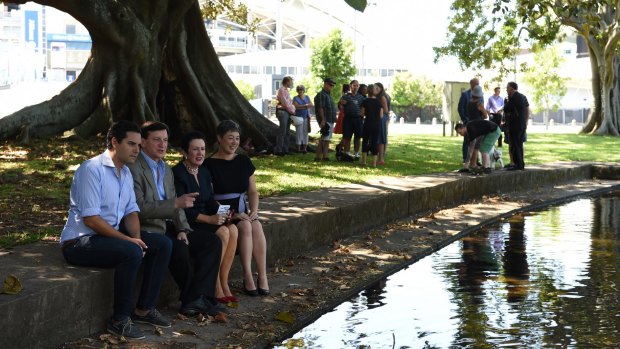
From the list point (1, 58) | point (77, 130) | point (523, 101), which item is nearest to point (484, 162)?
point (523, 101)

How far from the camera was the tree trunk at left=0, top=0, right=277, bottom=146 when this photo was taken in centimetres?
1922

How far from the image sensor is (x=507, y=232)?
1325 cm

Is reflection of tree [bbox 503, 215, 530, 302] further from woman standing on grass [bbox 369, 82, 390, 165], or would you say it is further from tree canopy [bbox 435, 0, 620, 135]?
tree canopy [bbox 435, 0, 620, 135]

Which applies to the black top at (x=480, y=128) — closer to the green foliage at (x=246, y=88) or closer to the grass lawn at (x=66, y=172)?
the grass lawn at (x=66, y=172)

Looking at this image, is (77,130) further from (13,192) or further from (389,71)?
(389,71)

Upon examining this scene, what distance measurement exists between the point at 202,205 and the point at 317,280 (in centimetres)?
162

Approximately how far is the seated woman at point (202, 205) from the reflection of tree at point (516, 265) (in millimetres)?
2257

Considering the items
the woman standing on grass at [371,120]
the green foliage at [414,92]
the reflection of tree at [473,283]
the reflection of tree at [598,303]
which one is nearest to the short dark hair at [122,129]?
Answer: the reflection of tree at [473,283]

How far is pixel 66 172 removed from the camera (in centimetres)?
1527

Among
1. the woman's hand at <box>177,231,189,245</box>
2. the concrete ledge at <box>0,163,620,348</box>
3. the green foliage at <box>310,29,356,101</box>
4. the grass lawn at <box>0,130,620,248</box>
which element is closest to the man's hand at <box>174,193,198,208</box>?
the woman's hand at <box>177,231,189,245</box>

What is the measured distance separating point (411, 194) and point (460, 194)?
2.52 metres

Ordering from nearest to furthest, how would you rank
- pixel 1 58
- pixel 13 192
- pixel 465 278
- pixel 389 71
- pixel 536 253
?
pixel 465 278 → pixel 536 253 → pixel 13 192 → pixel 389 71 → pixel 1 58

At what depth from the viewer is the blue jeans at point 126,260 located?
6.64 metres

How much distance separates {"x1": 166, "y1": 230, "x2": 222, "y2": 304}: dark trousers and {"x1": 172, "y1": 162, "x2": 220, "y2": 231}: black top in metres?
0.21
